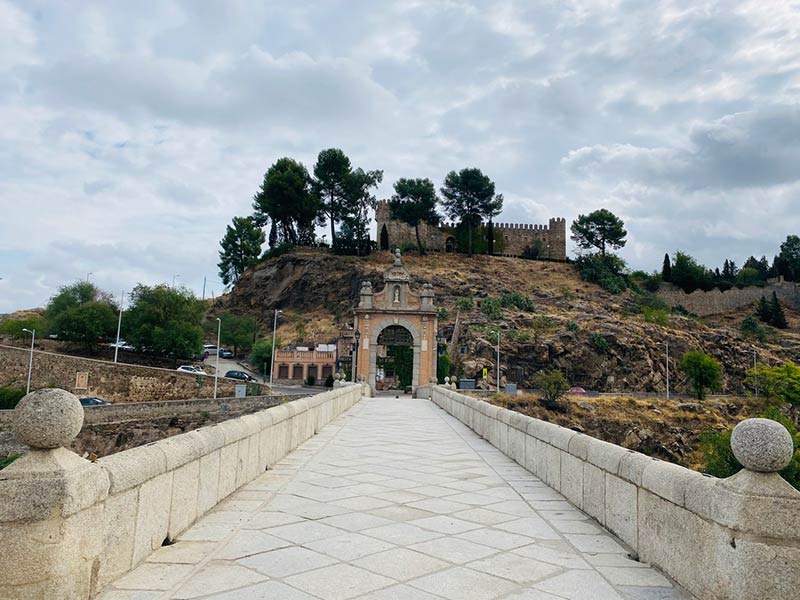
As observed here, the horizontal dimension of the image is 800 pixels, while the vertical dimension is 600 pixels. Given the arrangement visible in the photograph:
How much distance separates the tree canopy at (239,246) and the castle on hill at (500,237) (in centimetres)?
1729

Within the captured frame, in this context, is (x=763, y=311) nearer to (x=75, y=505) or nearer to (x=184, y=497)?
(x=184, y=497)

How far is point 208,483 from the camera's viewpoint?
219 inches

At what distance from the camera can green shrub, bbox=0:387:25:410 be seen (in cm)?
3578

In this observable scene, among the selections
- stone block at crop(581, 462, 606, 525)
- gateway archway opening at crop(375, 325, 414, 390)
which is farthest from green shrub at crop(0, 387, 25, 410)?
stone block at crop(581, 462, 606, 525)

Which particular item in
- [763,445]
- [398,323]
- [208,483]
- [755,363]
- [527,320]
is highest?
[527,320]

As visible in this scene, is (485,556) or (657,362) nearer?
(485,556)

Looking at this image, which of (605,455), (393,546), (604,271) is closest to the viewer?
(393,546)

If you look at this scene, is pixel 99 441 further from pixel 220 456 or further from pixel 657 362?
pixel 657 362

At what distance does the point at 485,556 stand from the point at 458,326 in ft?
169

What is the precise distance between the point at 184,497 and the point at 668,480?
148 inches

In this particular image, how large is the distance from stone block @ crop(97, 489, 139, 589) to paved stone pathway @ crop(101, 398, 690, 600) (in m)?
0.09

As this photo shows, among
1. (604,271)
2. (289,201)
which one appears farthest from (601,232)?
(289,201)

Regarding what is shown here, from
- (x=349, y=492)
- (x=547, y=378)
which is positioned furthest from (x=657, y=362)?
(x=349, y=492)

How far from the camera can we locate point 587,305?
66.8m
